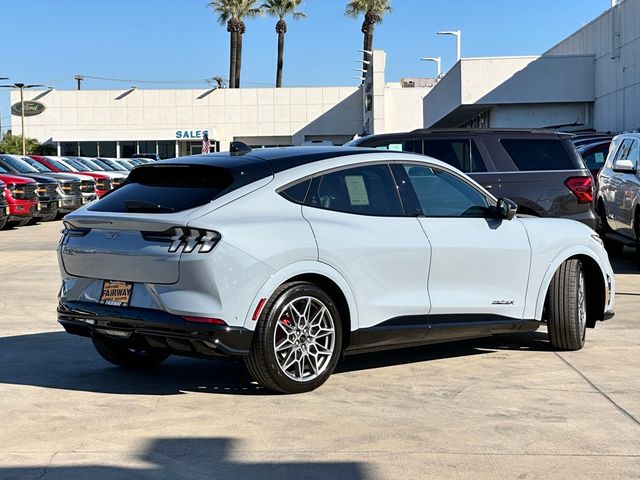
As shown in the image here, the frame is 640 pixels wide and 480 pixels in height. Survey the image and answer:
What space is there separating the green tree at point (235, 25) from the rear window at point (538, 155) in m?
68.5

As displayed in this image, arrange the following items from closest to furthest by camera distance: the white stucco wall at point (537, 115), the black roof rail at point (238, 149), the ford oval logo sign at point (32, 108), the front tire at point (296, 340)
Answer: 1. the front tire at point (296, 340)
2. the black roof rail at point (238, 149)
3. the white stucco wall at point (537, 115)
4. the ford oval logo sign at point (32, 108)

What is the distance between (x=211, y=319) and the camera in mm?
6297

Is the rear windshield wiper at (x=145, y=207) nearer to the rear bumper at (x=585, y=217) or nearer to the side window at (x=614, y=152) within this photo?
the rear bumper at (x=585, y=217)

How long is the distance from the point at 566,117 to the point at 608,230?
2528 cm

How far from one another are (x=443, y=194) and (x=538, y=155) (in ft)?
17.4

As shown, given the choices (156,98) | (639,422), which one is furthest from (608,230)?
(156,98)

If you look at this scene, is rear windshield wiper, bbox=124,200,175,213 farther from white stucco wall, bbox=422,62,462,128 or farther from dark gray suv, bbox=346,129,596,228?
white stucco wall, bbox=422,62,462,128

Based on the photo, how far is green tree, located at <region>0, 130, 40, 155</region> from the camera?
77.4 meters

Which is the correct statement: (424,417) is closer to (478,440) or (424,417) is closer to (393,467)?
(478,440)

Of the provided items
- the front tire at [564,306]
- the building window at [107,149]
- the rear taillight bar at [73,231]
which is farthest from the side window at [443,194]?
the building window at [107,149]

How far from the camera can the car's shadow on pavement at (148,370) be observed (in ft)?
23.4

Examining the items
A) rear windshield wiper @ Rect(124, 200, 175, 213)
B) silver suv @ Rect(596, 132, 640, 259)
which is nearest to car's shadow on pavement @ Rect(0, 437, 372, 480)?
rear windshield wiper @ Rect(124, 200, 175, 213)

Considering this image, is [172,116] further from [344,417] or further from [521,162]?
[344,417]

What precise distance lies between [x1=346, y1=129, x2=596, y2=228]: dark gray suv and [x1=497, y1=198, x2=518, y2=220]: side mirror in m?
4.52
